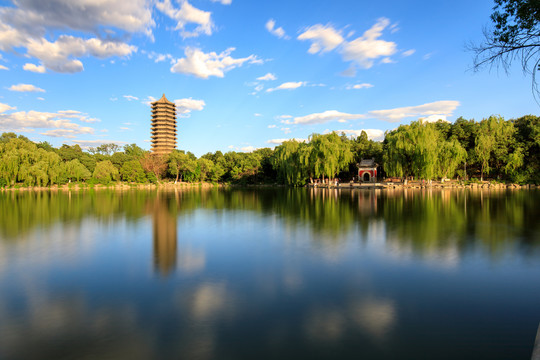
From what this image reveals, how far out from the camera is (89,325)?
4.08m

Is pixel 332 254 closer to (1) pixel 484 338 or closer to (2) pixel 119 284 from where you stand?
(1) pixel 484 338

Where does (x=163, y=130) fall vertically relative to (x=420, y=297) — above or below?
above

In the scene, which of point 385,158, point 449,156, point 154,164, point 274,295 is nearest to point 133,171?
point 154,164

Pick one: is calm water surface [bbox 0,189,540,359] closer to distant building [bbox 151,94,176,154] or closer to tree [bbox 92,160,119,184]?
tree [bbox 92,160,119,184]

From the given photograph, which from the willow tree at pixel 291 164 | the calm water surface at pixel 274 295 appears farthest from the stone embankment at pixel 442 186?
the calm water surface at pixel 274 295

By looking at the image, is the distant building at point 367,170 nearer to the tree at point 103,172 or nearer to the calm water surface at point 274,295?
the calm water surface at point 274,295

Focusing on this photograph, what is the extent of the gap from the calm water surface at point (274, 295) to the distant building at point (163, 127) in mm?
57443

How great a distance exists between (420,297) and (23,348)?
5.49m

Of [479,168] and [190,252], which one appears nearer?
[190,252]

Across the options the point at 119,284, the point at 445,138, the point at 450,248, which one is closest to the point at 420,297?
the point at 450,248

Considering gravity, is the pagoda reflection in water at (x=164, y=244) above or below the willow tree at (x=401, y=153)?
below

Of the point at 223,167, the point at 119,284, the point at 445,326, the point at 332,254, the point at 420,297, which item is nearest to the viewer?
the point at 445,326

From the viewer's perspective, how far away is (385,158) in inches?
1401

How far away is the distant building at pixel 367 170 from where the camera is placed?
4034 cm
